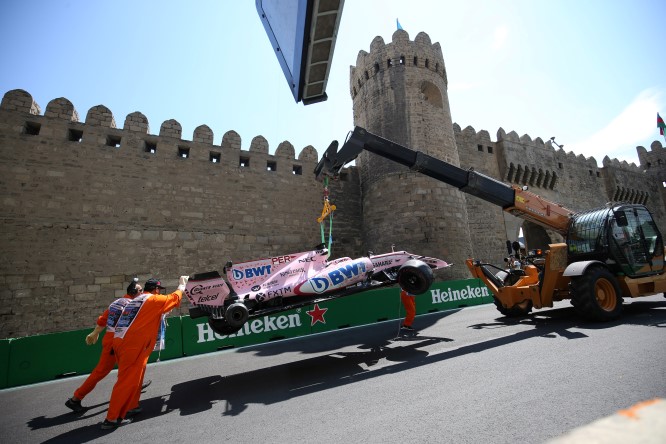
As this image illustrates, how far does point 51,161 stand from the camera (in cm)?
1001

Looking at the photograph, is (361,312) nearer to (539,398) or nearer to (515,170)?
(539,398)

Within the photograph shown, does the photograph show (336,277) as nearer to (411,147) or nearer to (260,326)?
(260,326)

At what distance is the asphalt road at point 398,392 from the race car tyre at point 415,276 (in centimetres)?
101

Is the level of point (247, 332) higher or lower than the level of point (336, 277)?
lower

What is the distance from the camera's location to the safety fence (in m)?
6.15

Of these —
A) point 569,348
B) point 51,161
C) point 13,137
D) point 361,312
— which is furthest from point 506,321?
point 13,137

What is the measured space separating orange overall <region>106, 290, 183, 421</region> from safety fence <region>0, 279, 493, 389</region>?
3.16 m

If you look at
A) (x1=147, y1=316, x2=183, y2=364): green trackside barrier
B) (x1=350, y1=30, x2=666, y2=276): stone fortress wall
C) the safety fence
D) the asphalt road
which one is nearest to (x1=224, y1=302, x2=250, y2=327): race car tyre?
the asphalt road

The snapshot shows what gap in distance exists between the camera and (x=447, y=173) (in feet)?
22.1

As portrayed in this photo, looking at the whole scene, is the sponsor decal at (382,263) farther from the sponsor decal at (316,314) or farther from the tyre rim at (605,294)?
the tyre rim at (605,294)

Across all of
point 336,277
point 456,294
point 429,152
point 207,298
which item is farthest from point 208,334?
point 429,152

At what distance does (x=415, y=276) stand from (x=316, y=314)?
13.6 feet

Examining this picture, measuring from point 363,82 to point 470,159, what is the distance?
738 cm

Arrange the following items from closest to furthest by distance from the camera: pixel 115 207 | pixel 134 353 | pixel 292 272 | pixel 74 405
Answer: pixel 134 353 < pixel 74 405 < pixel 292 272 < pixel 115 207
